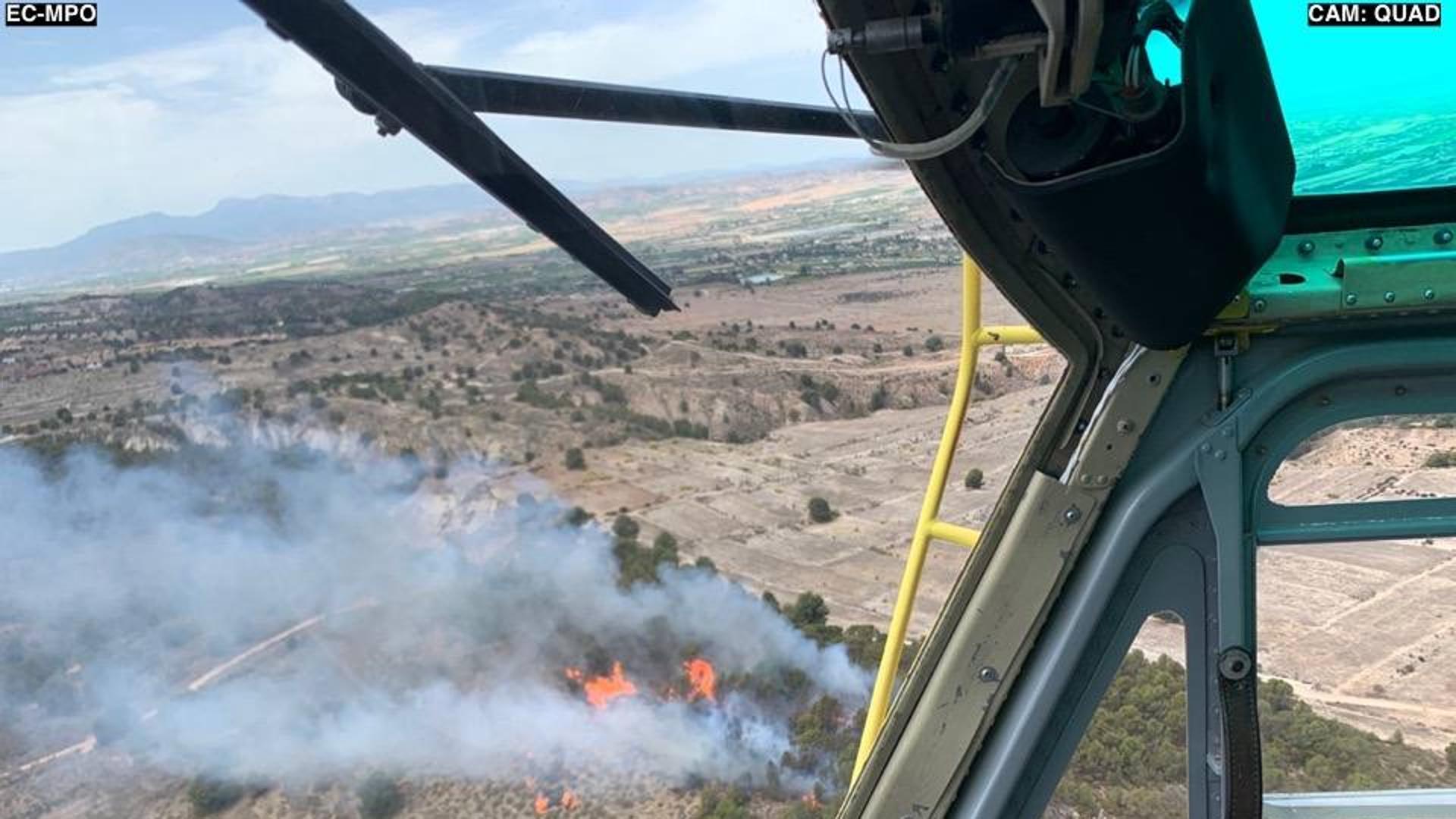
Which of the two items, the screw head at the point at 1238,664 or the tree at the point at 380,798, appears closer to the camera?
the screw head at the point at 1238,664

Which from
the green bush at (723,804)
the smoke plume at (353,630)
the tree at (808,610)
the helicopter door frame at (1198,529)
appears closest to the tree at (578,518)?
the smoke plume at (353,630)

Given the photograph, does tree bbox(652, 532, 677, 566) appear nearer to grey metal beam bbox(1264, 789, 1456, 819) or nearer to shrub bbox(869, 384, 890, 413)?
shrub bbox(869, 384, 890, 413)

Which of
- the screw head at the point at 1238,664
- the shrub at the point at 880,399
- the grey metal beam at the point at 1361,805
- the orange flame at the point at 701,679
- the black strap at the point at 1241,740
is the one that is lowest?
the orange flame at the point at 701,679

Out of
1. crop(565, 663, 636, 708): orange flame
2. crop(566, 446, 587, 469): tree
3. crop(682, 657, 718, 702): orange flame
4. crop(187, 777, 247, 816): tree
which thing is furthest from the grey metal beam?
crop(566, 446, 587, 469): tree

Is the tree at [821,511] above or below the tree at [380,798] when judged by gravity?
above

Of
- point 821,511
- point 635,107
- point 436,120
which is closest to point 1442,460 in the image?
point 635,107

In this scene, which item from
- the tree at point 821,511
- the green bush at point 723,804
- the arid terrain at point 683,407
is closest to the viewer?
the arid terrain at point 683,407

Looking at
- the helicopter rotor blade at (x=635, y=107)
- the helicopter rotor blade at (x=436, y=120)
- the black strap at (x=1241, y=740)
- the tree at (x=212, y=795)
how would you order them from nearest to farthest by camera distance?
the helicopter rotor blade at (x=436, y=120)
the helicopter rotor blade at (x=635, y=107)
the black strap at (x=1241, y=740)
the tree at (x=212, y=795)

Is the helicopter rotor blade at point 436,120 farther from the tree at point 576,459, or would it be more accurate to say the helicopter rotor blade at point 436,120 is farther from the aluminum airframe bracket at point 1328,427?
the tree at point 576,459
